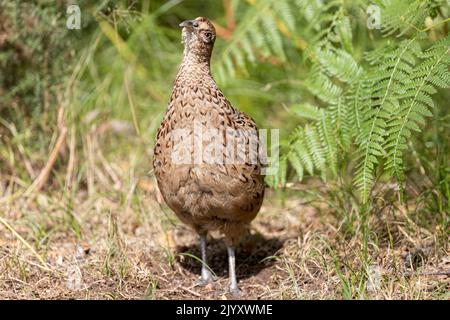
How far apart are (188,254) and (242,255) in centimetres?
77

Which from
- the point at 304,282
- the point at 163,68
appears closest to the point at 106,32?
the point at 163,68

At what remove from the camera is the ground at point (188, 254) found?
4.68 meters

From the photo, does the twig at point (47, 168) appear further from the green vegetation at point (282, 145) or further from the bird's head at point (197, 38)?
the bird's head at point (197, 38)

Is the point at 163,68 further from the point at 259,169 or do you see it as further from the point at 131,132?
the point at 259,169

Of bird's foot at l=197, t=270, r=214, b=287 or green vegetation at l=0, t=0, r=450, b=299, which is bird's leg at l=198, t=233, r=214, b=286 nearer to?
bird's foot at l=197, t=270, r=214, b=287

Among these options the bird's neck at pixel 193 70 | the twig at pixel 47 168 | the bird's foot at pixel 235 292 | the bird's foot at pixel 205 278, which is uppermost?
the bird's neck at pixel 193 70

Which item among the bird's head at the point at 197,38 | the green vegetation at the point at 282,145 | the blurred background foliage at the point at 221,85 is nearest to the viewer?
the green vegetation at the point at 282,145

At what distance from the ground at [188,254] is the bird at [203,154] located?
0.48 meters

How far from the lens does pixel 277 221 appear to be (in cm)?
641

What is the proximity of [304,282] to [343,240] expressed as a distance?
1.75 ft

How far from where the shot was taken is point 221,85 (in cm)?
691

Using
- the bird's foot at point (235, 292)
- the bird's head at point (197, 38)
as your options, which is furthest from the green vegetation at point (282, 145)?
the bird's head at point (197, 38)

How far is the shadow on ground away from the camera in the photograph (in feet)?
18.1

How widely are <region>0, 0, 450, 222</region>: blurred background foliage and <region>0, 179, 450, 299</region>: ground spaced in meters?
0.27
